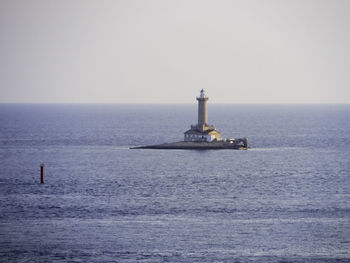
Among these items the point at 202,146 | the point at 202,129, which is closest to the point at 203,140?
the point at 202,129

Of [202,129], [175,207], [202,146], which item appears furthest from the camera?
[202,129]

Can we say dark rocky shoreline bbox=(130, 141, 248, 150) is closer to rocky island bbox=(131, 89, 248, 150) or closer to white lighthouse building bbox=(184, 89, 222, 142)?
rocky island bbox=(131, 89, 248, 150)

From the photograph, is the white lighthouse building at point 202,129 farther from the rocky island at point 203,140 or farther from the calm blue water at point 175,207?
the calm blue water at point 175,207

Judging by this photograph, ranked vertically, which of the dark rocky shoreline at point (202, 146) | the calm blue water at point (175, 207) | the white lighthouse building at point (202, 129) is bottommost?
the calm blue water at point (175, 207)

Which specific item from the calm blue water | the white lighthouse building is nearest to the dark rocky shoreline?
the white lighthouse building

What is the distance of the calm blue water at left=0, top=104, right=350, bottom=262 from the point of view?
5866cm

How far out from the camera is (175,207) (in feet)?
247

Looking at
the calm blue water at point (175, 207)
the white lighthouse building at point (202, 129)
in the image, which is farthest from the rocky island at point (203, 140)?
the calm blue water at point (175, 207)

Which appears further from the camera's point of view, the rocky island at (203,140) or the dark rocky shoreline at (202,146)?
the rocky island at (203,140)

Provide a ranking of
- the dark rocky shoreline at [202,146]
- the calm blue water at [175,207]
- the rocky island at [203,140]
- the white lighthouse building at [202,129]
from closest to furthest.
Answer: the calm blue water at [175,207]
the dark rocky shoreline at [202,146]
the rocky island at [203,140]
the white lighthouse building at [202,129]

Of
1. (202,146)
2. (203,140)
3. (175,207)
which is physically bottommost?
(175,207)

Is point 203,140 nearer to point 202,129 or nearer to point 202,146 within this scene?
point 202,129

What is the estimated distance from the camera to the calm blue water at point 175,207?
58.7 metres

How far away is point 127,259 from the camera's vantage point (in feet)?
184
